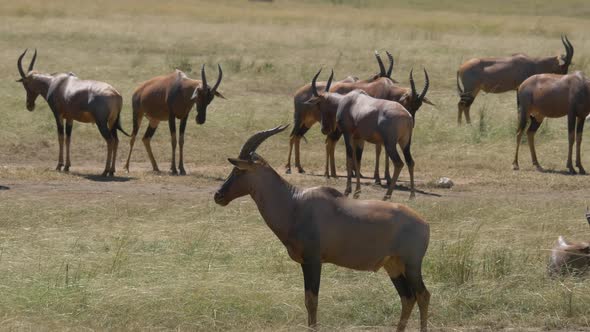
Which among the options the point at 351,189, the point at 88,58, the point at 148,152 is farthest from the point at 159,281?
the point at 88,58

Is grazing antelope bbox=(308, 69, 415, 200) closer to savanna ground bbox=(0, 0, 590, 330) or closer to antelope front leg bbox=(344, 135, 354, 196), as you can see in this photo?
antelope front leg bbox=(344, 135, 354, 196)

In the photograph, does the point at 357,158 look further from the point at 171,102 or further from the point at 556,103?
the point at 556,103

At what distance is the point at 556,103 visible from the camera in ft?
64.6

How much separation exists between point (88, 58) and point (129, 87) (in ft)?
12.7

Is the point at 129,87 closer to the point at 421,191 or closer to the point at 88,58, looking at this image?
the point at 88,58

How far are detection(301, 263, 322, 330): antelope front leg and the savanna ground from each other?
0.49m

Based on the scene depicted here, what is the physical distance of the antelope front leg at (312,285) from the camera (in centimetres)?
898

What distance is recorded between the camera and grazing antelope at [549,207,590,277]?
431 inches

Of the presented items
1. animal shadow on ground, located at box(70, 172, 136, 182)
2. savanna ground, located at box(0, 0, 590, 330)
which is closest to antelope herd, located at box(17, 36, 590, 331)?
animal shadow on ground, located at box(70, 172, 136, 182)

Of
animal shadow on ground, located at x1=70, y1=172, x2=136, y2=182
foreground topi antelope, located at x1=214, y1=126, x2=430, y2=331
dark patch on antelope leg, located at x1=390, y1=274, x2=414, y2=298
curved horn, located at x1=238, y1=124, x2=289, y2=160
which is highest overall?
curved horn, located at x1=238, y1=124, x2=289, y2=160

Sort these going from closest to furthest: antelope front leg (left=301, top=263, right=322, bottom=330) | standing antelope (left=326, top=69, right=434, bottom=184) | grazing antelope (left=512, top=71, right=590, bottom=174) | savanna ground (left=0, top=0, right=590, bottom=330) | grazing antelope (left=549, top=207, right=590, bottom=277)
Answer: antelope front leg (left=301, top=263, right=322, bottom=330), savanna ground (left=0, top=0, right=590, bottom=330), grazing antelope (left=549, top=207, right=590, bottom=277), standing antelope (left=326, top=69, right=434, bottom=184), grazing antelope (left=512, top=71, right=590, bottom=174)

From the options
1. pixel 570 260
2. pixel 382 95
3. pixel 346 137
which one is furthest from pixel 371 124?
pixel 570 260

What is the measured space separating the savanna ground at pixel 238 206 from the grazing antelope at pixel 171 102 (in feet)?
2.09

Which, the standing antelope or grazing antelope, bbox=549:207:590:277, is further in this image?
the standing antelope
